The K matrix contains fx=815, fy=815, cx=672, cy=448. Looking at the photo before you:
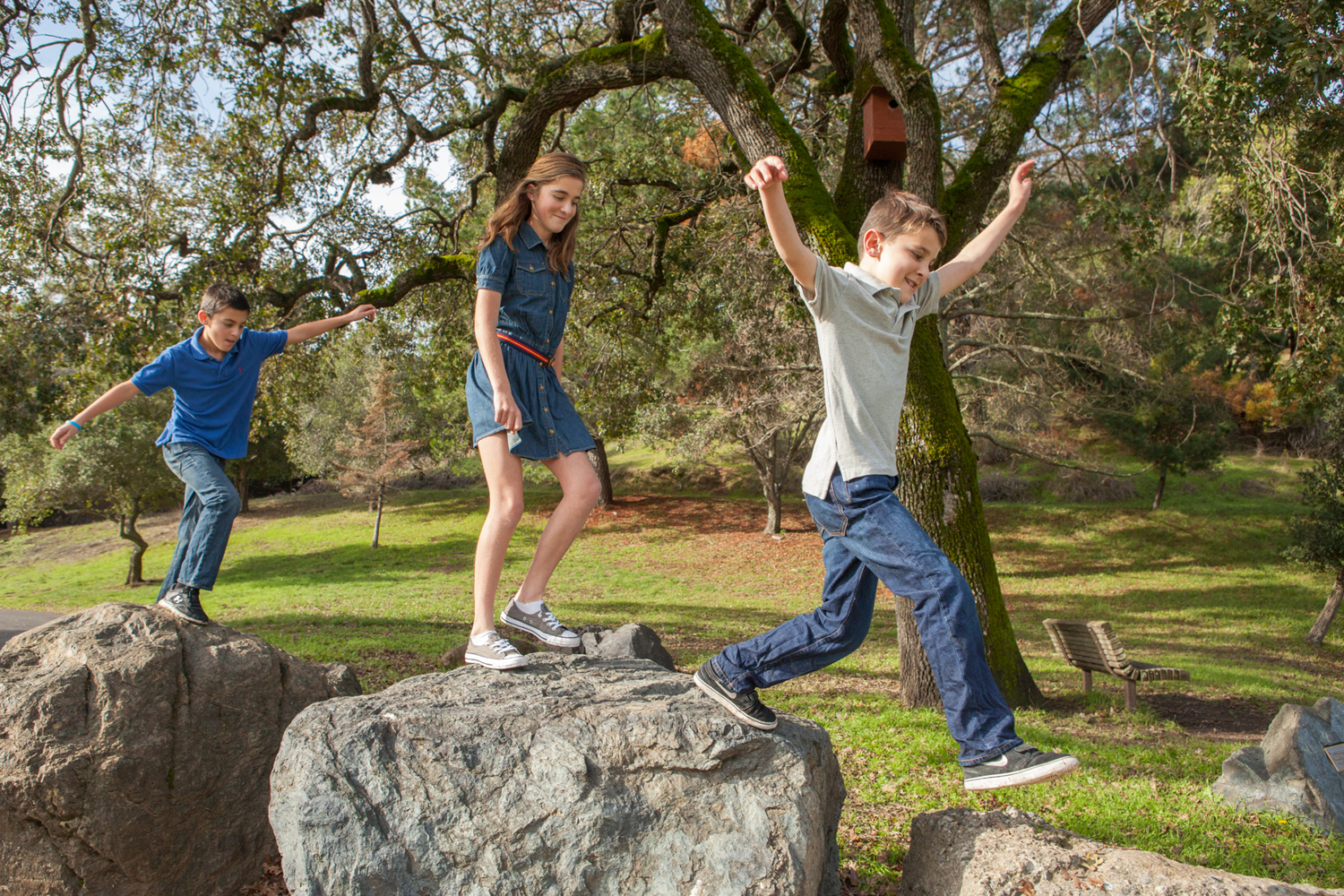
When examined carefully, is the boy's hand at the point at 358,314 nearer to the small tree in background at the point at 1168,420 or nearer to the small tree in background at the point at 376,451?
the small tree in background at the point at 1168,420

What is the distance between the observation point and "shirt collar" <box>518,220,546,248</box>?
3.69 m

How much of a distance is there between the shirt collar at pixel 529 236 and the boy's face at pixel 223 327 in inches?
71.9

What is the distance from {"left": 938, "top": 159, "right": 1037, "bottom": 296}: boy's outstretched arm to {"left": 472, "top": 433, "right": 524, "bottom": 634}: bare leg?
1953 millimetres

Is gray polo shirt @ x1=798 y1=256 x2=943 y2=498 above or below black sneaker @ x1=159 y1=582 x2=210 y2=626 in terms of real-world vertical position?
above

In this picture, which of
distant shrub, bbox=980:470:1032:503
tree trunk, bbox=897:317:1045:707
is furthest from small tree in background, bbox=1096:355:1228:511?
tree trunk, bbox=897:317:1045:707

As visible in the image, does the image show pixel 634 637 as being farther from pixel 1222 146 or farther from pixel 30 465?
pixel 30 465

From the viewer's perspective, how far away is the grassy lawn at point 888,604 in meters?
4.62

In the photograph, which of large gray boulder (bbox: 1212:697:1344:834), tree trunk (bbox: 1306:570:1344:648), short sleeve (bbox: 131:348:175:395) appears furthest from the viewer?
tree trunk (bbox: 1306:570:1344:648)

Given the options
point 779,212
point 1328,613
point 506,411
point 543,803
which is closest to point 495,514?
point 506,411

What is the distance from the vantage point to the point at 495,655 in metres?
3.49

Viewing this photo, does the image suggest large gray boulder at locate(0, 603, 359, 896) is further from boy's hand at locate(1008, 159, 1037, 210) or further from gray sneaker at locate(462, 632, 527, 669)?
boy's hand at locate(1008, 159, 1037, 210)

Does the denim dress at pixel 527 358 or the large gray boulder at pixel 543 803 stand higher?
the denim dress at pixel 527 358

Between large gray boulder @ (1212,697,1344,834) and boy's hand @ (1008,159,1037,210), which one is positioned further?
large gray boulder @ (1212,697,1344,834)

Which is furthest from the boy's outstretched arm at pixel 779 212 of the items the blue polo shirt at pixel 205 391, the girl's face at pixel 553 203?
the blue polo shirt at pixel 205 391
